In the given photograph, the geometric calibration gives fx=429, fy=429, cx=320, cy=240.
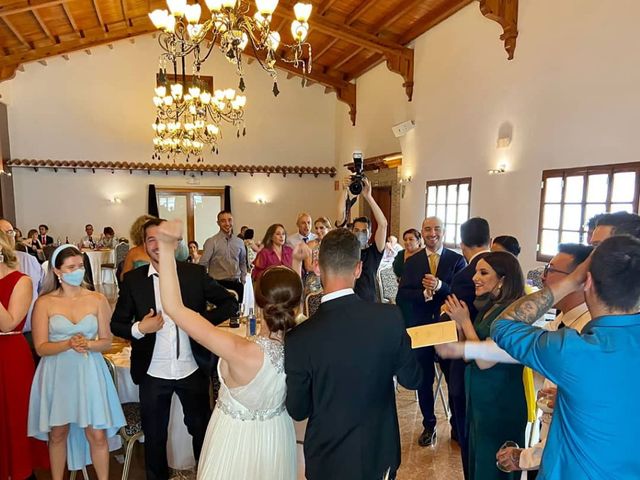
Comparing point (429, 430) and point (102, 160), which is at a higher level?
point (102, 160)

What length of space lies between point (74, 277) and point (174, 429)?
4.02 ft

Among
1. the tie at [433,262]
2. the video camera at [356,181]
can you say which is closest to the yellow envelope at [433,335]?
the video camera at [356,181]

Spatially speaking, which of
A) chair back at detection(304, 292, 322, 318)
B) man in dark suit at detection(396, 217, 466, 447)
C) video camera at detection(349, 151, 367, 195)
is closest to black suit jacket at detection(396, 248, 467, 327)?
man in dark suit at detection(396, 217, 466, 447)

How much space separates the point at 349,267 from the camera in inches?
61.0

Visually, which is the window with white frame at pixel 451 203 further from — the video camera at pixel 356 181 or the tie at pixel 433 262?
the video camera at pixel 356 181

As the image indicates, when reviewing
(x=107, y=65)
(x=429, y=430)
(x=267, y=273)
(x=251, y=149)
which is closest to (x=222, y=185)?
(x=251, y=149)

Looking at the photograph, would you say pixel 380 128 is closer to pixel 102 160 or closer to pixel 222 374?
pixel 102 160

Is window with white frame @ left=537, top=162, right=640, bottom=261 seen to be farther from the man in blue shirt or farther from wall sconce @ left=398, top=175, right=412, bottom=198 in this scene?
the man in blue shirt

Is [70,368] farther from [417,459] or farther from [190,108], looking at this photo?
[190,108]

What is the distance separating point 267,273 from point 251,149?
11673mm

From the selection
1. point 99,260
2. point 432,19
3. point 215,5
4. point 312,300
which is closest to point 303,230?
point 312,300

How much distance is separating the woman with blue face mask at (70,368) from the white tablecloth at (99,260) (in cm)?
847

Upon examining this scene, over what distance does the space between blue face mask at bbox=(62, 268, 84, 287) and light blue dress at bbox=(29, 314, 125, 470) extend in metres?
0.19

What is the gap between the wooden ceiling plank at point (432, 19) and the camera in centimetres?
717
